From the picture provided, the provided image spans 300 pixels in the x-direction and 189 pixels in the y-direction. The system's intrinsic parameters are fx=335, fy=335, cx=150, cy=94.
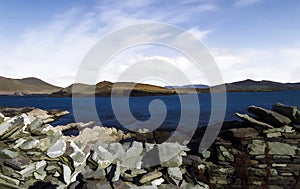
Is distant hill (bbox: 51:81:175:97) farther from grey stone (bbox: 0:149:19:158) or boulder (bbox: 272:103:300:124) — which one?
boulder (bbox: 272:103:300:124)

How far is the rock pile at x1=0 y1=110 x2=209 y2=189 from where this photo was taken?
301 centimetres

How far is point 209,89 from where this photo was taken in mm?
3699

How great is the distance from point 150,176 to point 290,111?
1666 millimetres

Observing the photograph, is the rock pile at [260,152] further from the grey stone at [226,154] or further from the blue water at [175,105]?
the blue water at [175,105]

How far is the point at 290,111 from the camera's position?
11.6 feet

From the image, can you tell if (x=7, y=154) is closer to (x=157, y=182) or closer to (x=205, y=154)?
(x=157, y=182)

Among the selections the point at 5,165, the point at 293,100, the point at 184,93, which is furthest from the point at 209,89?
the point at 5,165

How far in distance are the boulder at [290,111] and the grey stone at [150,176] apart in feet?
5.03

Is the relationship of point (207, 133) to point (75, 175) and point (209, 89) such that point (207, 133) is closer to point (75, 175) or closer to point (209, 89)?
point (209, 89)

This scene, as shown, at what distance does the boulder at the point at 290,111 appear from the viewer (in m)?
3.48

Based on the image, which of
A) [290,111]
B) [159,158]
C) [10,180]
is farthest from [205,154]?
[10,180]

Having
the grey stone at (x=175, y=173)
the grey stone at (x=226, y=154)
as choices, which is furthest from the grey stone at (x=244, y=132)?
the grey stone at (x=175, y=173)

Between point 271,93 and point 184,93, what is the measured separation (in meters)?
1.20

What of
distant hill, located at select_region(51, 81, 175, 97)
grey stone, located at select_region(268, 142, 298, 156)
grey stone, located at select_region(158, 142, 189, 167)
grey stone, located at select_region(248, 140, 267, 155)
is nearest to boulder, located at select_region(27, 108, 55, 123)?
distant hill, located at select_region(51, 81, 175, 97)
